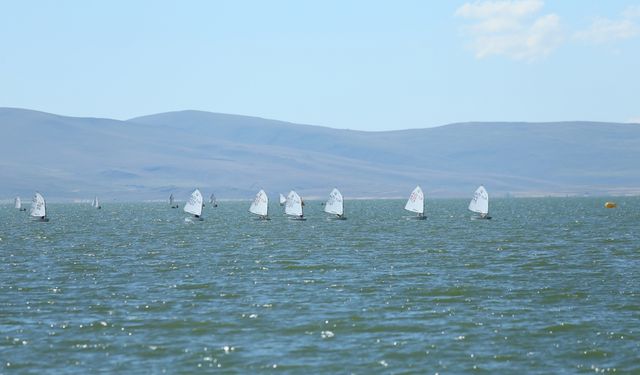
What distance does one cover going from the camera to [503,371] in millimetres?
32719

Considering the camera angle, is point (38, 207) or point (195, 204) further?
point (38, 207)

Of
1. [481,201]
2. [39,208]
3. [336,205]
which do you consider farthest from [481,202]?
[39,208]

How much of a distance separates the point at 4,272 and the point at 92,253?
53.0ft

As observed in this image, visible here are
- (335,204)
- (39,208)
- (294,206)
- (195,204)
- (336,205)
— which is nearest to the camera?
(294,206)

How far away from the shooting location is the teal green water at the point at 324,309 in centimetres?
3462

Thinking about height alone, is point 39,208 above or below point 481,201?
below

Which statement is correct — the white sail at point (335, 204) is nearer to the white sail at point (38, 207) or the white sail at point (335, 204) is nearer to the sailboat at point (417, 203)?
the sailboat at point (417, 203)

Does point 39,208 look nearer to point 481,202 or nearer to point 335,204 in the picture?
point 335,204

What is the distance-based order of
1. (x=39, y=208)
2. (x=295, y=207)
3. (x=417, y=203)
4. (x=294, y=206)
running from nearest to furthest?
(x=295, y=207), (x=294, y=206), (x=417, y=203), (x=39, y=208)

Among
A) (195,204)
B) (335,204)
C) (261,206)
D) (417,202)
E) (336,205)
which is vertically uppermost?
(417,202)

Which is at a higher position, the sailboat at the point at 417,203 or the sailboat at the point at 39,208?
the sailboat at the point at 417,203

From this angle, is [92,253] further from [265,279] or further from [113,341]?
[113,341]

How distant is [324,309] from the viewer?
148ft

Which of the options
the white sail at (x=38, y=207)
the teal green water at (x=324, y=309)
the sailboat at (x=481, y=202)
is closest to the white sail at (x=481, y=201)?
the sailboat at (x=481, y=202)
